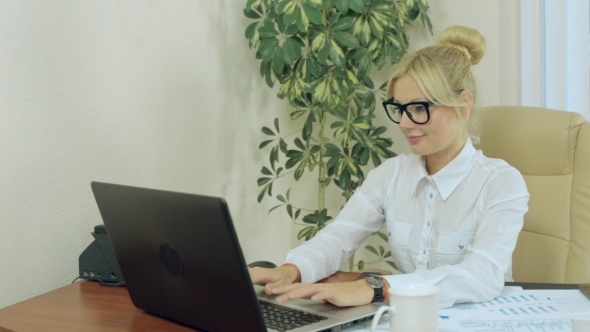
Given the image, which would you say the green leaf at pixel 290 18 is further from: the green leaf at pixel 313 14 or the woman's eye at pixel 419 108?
the woman's eye at pixel 419 108

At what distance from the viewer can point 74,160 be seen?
192 centimetres

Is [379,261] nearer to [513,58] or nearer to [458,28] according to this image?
[513,58]

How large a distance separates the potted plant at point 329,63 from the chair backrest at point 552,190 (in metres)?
0.76

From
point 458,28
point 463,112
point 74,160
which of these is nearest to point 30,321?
point 74,160

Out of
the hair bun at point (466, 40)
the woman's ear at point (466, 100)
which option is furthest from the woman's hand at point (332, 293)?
the hair bun at point (466, 40)

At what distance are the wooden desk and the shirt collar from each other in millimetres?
737

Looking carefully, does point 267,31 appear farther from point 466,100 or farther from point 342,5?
point 466,100

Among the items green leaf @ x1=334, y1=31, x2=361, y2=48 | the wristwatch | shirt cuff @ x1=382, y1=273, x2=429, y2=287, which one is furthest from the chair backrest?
green leaf @ x1=334, y1=31, x2=361, y2=48

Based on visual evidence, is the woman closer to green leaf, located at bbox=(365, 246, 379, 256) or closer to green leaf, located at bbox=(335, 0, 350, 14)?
green leaf, located at bbox=(335, 0, 350, 14)

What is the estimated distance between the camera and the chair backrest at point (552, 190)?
1733 mm

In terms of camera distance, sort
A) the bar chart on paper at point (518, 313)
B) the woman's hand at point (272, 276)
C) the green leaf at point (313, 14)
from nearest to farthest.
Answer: the bar chart on paper at point (518, 313), the woman's hand at point (272, 276), the green leaf at point (313, 14)

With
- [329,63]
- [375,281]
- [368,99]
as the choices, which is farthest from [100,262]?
[329,63]

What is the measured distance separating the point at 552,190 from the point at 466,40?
435 mm

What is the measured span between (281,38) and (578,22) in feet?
3.46
